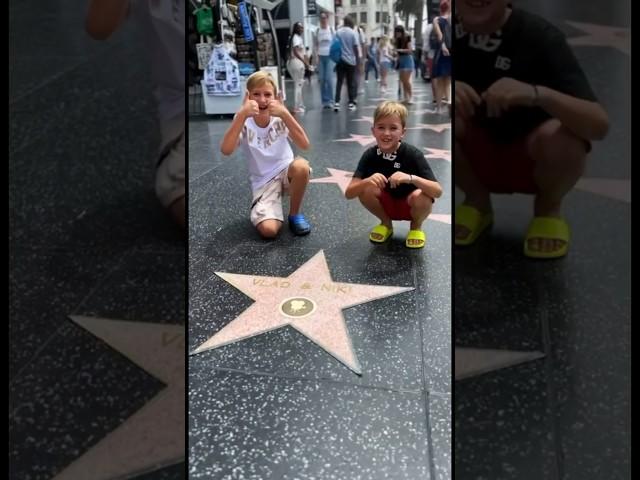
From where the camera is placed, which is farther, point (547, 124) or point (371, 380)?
point (371, 380)

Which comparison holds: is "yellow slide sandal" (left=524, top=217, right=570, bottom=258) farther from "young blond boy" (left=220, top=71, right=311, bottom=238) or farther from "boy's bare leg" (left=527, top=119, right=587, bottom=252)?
"young blond boy" (left=220, top=71, right=311, bottom=238)

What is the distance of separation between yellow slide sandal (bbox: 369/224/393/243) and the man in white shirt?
2.00 meters

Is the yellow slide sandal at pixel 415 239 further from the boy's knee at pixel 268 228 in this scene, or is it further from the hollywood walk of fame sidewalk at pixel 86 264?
the hollywood walk of fame sidewalk at pixel 86 264

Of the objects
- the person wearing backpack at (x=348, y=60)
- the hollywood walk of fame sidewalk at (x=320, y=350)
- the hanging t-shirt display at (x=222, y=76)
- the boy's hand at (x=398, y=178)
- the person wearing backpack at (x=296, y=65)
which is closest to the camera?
the hollywood walk of fame sidewalk at (x=320, y=350)

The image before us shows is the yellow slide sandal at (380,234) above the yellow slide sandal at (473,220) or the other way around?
the other way around

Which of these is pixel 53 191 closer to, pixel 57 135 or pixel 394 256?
pixel 57 135

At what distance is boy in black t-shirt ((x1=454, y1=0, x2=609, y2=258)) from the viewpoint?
1.59 ft

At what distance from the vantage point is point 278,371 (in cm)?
150

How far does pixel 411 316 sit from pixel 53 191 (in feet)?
4.61

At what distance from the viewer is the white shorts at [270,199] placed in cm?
264

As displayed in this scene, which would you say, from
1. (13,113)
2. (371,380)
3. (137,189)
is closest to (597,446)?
(137,189)

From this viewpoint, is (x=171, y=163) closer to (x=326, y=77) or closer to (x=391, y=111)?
(x=391, y=111)

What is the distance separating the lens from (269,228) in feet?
8.37

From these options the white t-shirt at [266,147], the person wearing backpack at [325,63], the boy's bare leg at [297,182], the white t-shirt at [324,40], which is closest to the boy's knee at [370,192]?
the boy's bare leg at [297,182]
